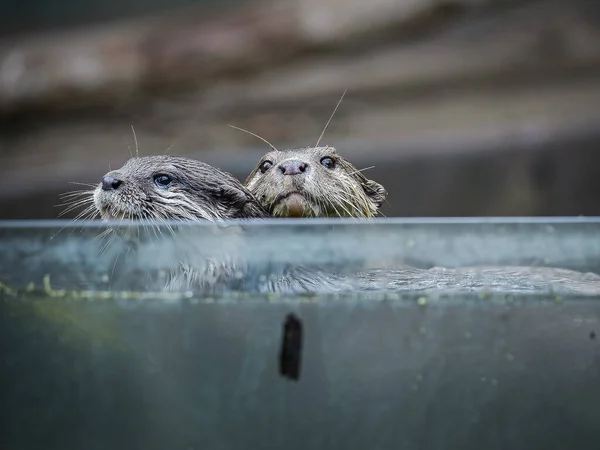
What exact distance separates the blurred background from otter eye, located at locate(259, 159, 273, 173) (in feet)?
5.17

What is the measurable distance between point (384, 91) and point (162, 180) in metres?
2.31

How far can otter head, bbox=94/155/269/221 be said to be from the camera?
159 centimetres

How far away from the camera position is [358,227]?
0.92 metres

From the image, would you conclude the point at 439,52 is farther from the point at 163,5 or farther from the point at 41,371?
the point at 41,371

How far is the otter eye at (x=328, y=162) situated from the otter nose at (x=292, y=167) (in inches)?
9.2

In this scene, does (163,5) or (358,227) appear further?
(163,5)

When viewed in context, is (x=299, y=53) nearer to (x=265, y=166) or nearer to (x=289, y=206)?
(x=265, y=166)

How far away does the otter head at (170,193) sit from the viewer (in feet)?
5.23

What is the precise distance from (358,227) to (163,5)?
3.43m

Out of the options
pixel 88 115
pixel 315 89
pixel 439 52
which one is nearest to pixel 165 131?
pixel 88 115

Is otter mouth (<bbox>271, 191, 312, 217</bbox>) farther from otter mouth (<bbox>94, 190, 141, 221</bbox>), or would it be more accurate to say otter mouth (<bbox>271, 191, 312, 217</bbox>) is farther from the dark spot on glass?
the dark spot on glass

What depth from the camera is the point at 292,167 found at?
1862 mm

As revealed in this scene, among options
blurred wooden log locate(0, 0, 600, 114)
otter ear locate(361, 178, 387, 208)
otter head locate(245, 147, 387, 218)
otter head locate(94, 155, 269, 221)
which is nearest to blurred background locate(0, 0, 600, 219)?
blurred wooden log locate(0, 0, 600, 114)

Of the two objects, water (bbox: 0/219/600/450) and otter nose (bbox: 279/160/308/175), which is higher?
otter nose (bbox: 279/160/308/175)
